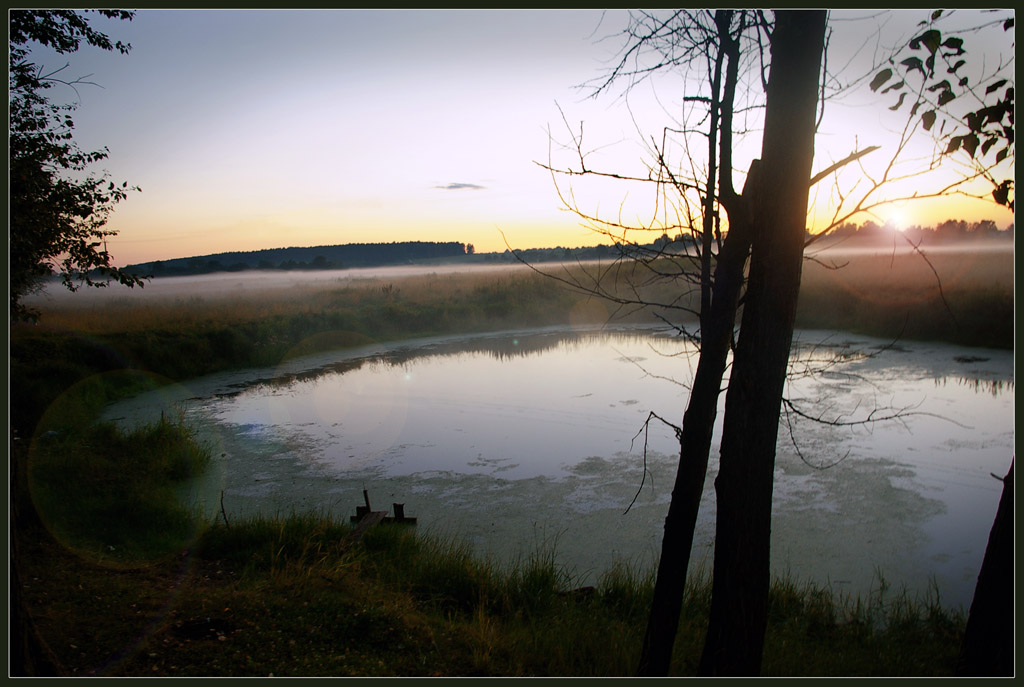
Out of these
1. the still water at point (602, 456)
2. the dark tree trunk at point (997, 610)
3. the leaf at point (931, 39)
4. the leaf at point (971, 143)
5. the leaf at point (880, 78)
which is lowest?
the still water at point (602, 456)

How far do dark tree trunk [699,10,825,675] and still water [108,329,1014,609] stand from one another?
0.42 m

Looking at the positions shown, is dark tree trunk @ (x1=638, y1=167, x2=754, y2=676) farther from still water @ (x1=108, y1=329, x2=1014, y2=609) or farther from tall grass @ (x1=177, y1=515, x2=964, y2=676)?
still water @ (x1=108, y1=329, x2=1014, y2=609)

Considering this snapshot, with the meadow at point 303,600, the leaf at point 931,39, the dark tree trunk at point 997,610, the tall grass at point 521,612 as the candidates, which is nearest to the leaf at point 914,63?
the leaf at point 931,39

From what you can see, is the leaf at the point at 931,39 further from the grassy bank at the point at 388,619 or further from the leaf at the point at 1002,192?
the grassy bank at the point at 388,619

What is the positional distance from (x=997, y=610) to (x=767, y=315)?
69.3 inches

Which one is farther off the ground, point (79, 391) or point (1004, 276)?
point (1004, 276)

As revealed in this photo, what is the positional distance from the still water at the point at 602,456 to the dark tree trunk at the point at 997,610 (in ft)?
2.08

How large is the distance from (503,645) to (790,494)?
384 centimetres

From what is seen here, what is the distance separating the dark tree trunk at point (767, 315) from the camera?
7.22 feet

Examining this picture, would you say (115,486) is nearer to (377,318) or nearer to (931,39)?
(931,39)

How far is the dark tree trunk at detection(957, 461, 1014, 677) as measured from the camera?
8.66 ft

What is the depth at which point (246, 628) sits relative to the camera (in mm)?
2885

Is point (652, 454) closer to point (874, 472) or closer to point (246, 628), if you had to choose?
point (874, 472)

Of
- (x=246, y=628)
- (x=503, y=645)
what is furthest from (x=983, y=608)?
(x=246, y=628)
